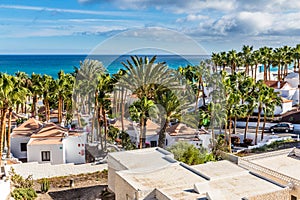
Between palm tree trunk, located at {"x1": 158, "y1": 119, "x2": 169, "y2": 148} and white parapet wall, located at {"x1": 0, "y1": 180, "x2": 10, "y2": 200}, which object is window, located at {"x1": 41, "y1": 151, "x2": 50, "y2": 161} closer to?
palm tree trunk, located at {"x1": 158, "y1": 119, "x2": 169, "y2": 148}

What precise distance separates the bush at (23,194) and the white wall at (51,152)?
617 cm

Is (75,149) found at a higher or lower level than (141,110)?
lower

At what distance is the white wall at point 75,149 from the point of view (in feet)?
90.7

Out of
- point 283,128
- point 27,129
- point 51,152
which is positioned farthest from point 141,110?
point 283,128

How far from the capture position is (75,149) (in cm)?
2780

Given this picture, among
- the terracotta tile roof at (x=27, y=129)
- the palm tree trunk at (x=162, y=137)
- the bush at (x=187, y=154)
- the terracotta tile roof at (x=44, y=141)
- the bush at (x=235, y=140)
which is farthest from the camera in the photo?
the bush at (x=235, y=140)

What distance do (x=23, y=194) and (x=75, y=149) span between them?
829cm

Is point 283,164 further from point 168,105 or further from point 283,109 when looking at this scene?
point 283,109

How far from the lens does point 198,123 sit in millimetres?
29766

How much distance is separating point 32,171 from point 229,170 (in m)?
13.7

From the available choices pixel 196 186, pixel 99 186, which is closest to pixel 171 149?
pixel 99 186

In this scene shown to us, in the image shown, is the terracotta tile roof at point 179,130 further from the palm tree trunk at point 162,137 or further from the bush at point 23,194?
the bush at point 23,194

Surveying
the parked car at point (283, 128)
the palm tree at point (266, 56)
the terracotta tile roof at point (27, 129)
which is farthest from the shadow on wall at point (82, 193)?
the palm tree at point (266, 56)

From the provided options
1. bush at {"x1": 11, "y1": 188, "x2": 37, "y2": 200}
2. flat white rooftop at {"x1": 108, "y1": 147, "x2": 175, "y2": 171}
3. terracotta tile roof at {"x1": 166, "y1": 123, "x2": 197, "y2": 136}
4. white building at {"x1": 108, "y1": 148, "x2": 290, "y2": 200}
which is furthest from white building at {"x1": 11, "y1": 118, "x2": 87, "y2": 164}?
white building at {"x1": 108, "y1": 148, "x2": 290, "y2": 200}
